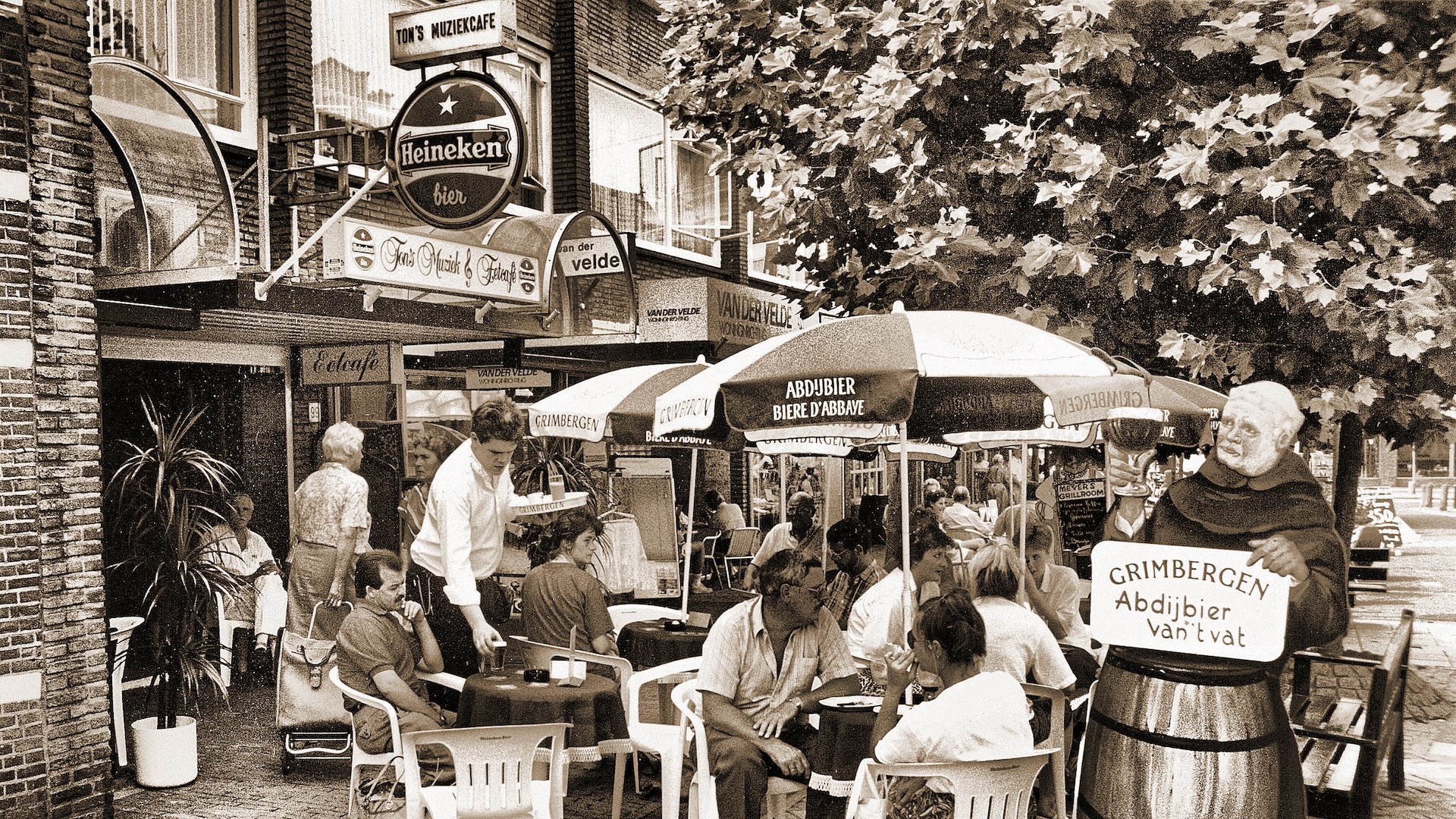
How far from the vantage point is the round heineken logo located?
835 cm

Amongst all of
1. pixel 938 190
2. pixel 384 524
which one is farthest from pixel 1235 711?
pixel 384 524

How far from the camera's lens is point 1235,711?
13.8 ft

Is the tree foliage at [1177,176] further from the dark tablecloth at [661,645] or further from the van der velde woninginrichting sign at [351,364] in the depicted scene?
the van der velde woninginrichting sign at [351,364]

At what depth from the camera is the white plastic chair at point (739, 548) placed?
16.2 m

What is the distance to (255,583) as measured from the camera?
10.1m

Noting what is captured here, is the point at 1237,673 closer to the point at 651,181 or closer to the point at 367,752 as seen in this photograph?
the point at 367,752

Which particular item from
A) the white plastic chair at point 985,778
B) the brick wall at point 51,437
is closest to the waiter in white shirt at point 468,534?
the brick wall at point 51,437

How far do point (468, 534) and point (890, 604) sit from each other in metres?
2.44

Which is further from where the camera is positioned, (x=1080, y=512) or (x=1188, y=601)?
(x=1080, y=512)

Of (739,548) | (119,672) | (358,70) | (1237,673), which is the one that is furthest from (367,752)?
(739,548)

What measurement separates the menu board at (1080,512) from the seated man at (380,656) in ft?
35.4

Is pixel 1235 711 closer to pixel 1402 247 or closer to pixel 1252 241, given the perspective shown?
pixel 1252 241

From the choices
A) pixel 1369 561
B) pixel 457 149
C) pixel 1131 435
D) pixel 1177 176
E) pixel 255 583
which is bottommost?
pixel 1369 561

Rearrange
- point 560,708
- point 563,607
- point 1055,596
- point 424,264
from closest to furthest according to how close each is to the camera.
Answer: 1. point 560,708
2. point 563,607
3. point 1055,596
4. point 424,264
